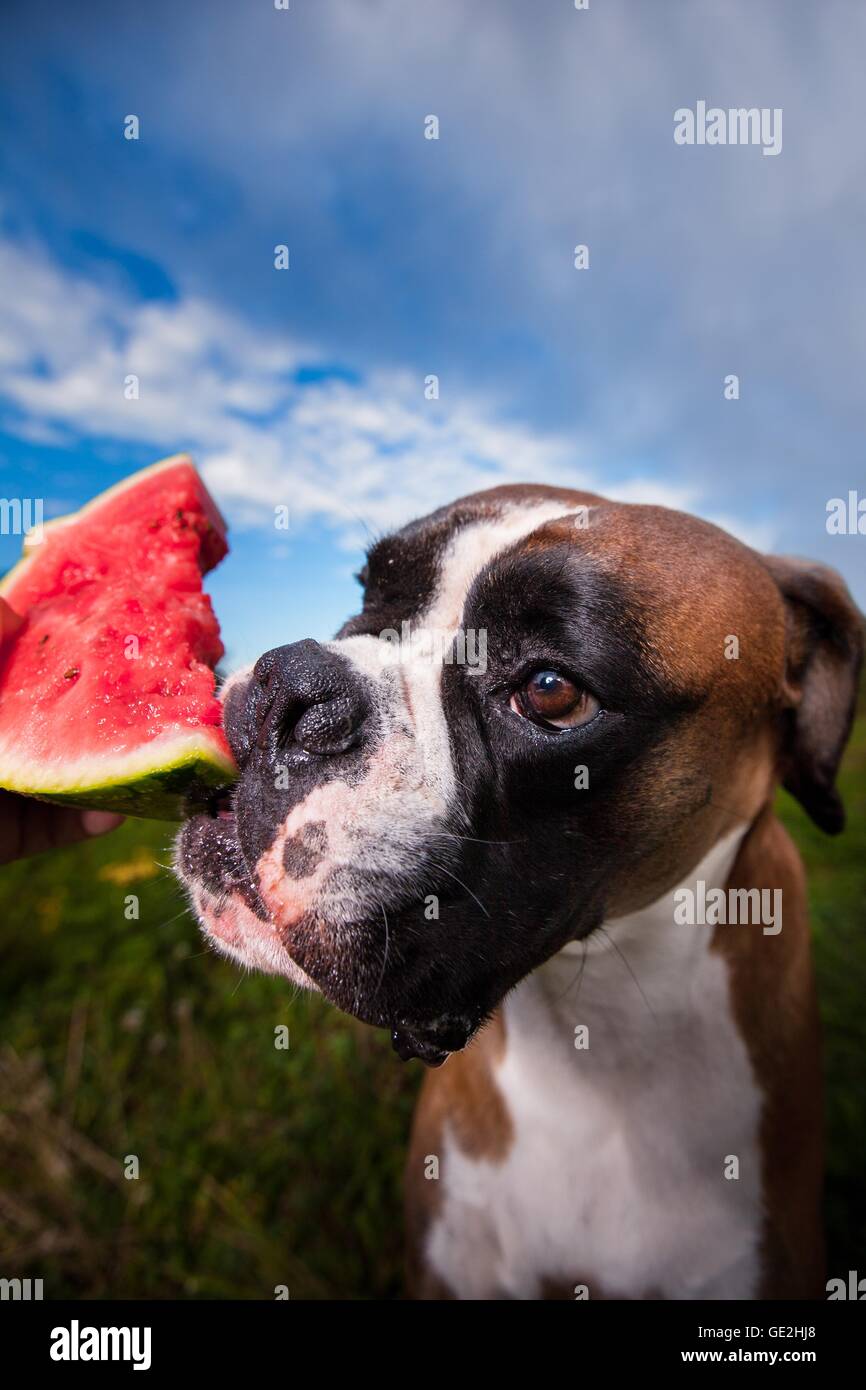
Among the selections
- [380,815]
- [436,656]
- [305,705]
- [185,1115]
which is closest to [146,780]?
[305,705]

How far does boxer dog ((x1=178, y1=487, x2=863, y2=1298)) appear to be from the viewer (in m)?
1.54

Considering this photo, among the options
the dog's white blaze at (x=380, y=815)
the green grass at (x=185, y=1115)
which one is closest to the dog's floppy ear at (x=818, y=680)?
the dog's white blaze at (x=380, y=815)

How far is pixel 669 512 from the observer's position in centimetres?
198

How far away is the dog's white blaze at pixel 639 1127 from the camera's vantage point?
203 centimetres

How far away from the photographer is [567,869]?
173cm

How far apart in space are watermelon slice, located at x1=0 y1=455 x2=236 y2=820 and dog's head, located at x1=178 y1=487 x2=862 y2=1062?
13cm

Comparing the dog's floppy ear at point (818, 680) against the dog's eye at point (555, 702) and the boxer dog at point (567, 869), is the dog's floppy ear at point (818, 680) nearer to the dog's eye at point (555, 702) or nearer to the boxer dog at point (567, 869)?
the boxer dog at point (567, 869)

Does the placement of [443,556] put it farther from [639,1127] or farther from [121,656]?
[639,1127]

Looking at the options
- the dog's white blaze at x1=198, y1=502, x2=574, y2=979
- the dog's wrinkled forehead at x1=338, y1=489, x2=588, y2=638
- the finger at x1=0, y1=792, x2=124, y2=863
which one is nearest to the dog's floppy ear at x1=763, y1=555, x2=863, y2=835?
the dog's wrinkled forehead at x1=338, y1=489, x2=588, y2=638

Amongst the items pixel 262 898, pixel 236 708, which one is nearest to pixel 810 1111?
pixel 262 898

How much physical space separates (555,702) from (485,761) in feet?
0.54

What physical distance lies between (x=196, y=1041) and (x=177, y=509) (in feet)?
6.93

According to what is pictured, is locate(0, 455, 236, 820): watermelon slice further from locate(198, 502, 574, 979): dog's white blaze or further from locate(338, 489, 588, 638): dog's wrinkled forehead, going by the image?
locate(338, 489, 588, 638): dog's wrinkled forehead
